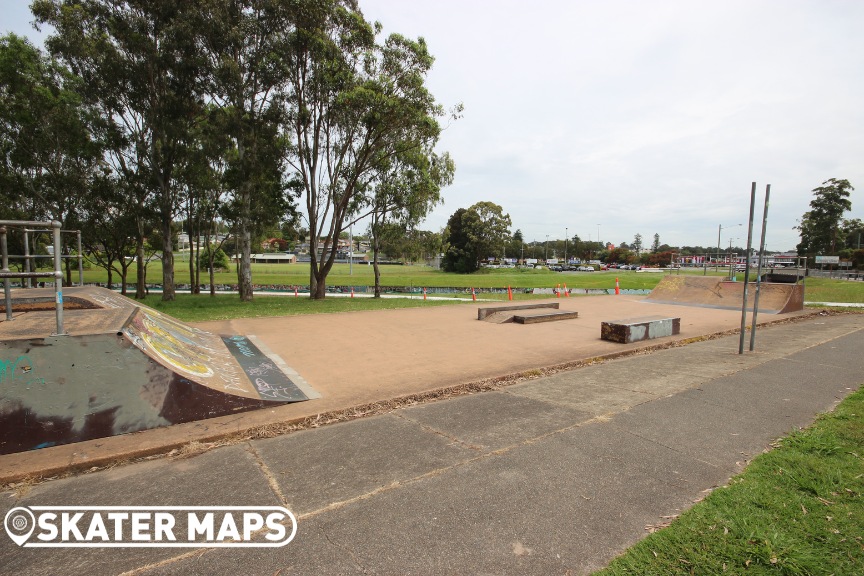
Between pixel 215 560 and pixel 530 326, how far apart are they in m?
10.4

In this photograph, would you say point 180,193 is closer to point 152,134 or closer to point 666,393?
point 152,134

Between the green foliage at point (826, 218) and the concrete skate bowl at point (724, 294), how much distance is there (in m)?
82.7

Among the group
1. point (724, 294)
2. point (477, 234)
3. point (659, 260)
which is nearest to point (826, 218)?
point (659, 260)

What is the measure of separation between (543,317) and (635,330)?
11.1 feet

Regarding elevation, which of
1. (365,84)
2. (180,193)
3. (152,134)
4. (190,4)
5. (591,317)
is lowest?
(591,317)

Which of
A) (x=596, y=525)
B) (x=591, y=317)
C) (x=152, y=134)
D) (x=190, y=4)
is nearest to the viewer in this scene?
(x=596, y=525)

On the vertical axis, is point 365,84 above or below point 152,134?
above

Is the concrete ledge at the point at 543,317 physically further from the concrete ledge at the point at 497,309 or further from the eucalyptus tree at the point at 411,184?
the eucalyptus tree at the point at 411,184

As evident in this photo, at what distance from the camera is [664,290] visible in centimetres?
2108

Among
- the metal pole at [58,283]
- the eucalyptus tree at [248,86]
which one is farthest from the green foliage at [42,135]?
the metal pole at [58,283]

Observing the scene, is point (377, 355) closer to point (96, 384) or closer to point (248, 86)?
point (96, 384)

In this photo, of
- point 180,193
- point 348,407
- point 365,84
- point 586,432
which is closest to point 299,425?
point 348,407

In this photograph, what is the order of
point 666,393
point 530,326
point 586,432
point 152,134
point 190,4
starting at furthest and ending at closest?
point 152,134 < point 190,4 < point 530,326 < point 666,393 < point 586,432

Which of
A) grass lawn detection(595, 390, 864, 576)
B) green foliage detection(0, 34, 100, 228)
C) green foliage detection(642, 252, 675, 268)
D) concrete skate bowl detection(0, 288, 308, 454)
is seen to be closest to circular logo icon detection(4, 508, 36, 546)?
concrete skate bowl detection(0, 288, 308, 454)
